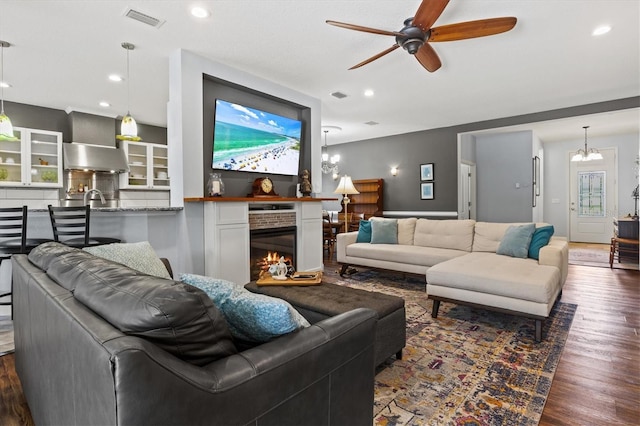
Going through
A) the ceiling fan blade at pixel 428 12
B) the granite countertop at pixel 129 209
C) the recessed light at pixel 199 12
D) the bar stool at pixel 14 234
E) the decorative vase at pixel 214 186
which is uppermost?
the recessed light at pixel 199 12

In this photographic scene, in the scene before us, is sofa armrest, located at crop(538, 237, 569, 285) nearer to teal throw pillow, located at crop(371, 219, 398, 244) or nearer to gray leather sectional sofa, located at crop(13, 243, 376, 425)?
teal throw pillow, located at crop(371, 219, 398, 244)

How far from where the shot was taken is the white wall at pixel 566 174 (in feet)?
25.2

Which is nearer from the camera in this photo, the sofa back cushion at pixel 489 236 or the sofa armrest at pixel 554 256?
the sofa armrest at pixel 554 256

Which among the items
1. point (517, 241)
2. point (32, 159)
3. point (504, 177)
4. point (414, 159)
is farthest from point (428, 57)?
point (32, 159)

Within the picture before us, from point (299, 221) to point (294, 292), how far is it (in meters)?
2.45

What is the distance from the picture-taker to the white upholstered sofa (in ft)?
8.68

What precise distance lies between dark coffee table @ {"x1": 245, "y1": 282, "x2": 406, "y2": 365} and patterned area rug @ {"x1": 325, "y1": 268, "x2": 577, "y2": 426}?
0.60 feet

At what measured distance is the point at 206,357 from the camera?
35.9 inches

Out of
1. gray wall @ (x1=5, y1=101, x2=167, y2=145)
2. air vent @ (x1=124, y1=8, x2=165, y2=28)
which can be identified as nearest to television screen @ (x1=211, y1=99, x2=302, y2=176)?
air vent @ (x1=124, y1=8, x2=165, y2=28)

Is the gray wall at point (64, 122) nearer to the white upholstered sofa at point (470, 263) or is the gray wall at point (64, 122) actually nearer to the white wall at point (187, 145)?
the white wall at point (187, 145)

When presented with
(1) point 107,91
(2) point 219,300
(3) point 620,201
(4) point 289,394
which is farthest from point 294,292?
(3) point 620,201

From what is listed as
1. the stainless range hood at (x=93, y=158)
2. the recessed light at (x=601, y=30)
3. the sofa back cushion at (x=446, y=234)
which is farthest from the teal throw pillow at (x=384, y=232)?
the stainless range hood at (x=93, y=158)

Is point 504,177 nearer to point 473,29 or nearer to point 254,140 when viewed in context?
point 473,29

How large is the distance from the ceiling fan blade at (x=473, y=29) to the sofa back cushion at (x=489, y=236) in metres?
2.31
